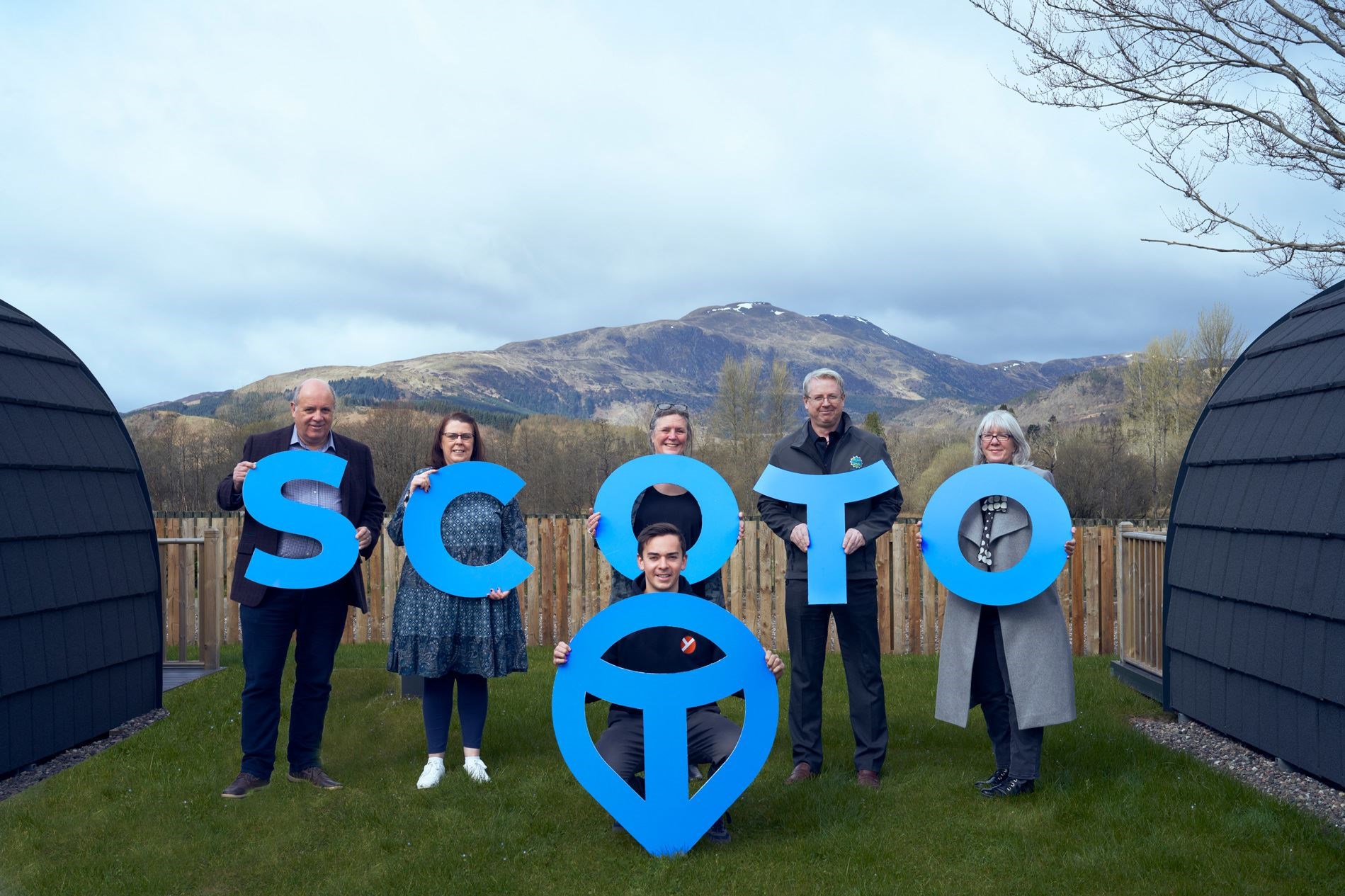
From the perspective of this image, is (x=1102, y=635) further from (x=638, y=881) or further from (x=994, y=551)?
(x=638, y=881)

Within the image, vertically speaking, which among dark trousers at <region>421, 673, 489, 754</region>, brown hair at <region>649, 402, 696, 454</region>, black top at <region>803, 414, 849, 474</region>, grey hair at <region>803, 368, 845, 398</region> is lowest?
dark trousers at <region>421, 673, 489, 754</region>

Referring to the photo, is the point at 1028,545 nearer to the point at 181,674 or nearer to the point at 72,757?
the point at 72,757

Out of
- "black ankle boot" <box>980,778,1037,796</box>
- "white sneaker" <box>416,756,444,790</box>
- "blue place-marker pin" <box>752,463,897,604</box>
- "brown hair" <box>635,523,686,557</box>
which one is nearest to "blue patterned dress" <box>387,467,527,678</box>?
"white sneaker" <box>416,756,444,790</box>

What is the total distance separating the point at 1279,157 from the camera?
13.2 m

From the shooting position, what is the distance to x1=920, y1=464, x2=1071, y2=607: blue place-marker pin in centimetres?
516

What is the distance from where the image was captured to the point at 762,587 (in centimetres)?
1138

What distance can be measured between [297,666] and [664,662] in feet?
7.39

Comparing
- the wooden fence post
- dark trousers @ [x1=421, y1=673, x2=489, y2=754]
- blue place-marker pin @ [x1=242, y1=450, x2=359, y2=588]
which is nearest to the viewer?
blue place-marker pin @ [x1=242, y1=450, x2=359, y2=588]

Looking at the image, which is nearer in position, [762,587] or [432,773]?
[432,773]

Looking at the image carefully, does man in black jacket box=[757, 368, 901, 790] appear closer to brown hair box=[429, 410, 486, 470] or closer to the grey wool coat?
the grey wool coat

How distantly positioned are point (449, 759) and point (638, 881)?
2.31 metres

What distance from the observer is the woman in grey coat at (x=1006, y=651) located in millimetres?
5117

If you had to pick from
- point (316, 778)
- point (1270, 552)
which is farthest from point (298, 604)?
point (1270, 552)

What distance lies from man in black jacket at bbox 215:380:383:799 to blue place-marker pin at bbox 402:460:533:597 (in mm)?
357
